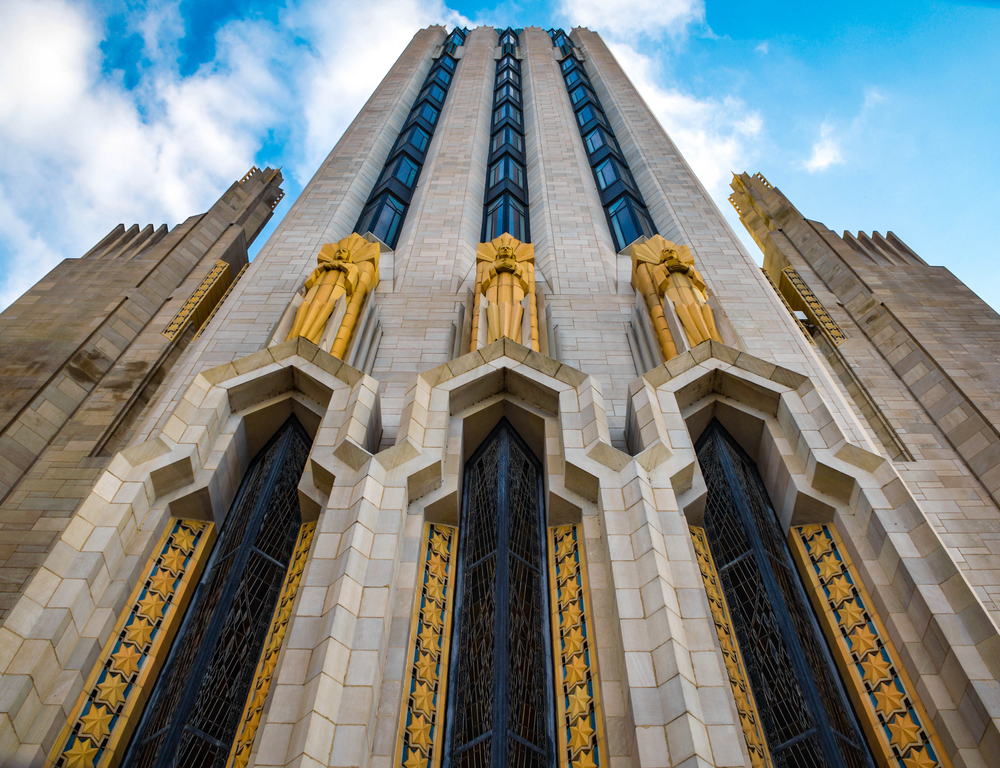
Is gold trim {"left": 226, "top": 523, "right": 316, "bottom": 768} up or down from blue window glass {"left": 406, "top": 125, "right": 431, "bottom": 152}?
down

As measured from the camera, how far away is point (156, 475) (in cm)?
830

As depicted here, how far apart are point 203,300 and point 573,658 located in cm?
1314

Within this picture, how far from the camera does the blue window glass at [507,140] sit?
80.4ft

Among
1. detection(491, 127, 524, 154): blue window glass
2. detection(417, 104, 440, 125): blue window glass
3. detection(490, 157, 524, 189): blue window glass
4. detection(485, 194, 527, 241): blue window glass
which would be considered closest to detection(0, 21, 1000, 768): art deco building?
detection(485, 194, 527, 241): blue window glass

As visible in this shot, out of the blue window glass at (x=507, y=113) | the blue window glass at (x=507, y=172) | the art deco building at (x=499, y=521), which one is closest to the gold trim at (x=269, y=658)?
the art deco building at (x=499, y=521)

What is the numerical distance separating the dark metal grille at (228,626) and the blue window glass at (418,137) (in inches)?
661

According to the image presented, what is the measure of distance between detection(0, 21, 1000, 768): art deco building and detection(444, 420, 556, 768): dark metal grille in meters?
0.03

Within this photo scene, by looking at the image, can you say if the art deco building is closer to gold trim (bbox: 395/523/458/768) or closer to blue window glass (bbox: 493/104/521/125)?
gold trim (bbox: 395/523/458/768)

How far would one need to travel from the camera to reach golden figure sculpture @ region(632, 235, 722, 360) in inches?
446

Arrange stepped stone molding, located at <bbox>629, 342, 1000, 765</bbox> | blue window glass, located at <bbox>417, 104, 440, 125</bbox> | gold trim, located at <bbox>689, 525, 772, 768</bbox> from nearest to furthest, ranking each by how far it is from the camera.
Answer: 1. stepped stone molding, located at <bbox>629, 342, 1000, 765</bbox>
2. gold trim, located at <bbox>689, 525, 772, 768</bbox>
3. blue window glass, located at <bbox>417, 104, 440, 125</bbox>

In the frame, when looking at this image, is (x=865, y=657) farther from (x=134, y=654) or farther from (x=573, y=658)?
(x=134, y=654)

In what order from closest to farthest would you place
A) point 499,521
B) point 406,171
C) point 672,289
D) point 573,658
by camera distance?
point 573,658 < point 499,521 < point 672,289 < point 406,171

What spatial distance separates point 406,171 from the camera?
73.8 feet

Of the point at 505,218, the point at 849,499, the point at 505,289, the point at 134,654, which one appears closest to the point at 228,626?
the point at 134,654
